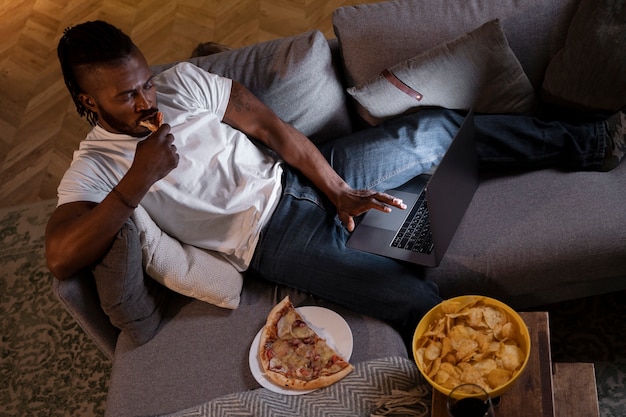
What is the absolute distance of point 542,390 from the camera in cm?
143

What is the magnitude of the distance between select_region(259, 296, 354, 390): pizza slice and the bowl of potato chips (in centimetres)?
26

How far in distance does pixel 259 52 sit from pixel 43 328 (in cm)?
129

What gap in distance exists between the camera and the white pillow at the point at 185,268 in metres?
1.79

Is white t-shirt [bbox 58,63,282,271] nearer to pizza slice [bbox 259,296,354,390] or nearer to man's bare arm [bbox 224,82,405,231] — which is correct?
man's bare arm [bbox 224,82,405,231]

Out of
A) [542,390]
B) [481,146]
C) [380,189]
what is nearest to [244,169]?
[380,189]

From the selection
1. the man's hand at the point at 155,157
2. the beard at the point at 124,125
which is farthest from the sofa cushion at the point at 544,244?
the beard at the point at 124,125

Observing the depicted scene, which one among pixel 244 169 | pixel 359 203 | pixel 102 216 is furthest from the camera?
pixel 244 169

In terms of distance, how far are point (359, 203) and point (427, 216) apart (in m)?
0.19

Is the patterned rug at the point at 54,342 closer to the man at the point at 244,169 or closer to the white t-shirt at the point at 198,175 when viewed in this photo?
the man at the point at 244,169

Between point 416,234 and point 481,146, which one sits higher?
point 481,146

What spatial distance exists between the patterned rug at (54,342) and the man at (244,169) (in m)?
0.48

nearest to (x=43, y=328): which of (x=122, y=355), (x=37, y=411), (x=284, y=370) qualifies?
(x=37, y=411)

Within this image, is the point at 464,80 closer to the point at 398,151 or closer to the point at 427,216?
the point at 398,151

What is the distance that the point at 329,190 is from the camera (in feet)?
6.52
